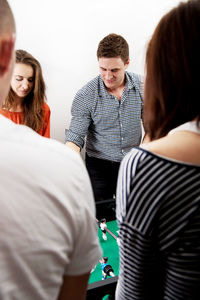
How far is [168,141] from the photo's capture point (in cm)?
62

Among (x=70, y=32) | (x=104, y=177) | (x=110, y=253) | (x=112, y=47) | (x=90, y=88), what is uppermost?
(x=70, y=32)

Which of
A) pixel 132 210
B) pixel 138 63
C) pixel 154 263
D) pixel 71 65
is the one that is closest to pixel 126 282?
pixel 154 263

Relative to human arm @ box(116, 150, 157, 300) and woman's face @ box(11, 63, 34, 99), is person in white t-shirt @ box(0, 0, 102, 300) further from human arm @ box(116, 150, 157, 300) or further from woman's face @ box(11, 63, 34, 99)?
woman's face @ box(11, 63, 34, 99)

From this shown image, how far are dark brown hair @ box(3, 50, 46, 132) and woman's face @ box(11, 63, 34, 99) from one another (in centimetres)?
4

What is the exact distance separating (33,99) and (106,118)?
692 mm

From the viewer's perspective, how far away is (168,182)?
0.59 meters

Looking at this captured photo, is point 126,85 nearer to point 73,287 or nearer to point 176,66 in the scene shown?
point 176,66

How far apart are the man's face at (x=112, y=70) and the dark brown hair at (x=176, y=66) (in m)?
1.48

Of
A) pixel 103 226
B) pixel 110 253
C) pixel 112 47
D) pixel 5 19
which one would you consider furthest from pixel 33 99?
pixel 5 19

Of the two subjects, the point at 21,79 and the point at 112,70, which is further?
the point at 21,79

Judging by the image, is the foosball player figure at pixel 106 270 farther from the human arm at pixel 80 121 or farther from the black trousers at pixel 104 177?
the human arm at pixel 80 121

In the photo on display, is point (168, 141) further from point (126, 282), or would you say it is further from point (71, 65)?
point (71, 65)

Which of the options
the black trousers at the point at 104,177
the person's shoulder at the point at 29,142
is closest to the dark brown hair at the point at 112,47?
the black trousers at the point at 104,177

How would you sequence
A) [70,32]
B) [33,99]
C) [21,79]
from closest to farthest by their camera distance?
[21,79] → [33,99] → [70,32]
